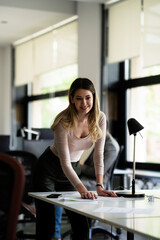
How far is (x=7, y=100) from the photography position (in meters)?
8.70

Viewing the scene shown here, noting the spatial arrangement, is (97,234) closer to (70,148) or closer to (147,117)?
(147,117)

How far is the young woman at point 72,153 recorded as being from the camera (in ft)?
8.75

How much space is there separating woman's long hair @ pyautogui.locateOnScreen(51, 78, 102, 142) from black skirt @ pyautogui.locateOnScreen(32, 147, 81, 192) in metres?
0.28

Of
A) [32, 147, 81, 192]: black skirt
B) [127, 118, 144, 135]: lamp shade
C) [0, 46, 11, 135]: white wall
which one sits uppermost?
[0, 46, 11, 135]: white wall

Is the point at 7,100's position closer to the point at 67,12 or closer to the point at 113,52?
the point at 67,12

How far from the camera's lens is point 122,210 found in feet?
7.24

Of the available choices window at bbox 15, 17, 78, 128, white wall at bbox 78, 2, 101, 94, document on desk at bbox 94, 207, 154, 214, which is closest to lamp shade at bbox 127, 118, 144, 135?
document on desk at bbox 94, 207, 154, 214

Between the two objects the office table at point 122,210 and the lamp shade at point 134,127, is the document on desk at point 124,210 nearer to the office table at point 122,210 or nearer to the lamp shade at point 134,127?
the office table at point 122,210

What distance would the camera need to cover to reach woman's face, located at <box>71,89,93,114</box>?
2713mm

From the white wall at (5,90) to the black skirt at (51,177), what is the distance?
572cm

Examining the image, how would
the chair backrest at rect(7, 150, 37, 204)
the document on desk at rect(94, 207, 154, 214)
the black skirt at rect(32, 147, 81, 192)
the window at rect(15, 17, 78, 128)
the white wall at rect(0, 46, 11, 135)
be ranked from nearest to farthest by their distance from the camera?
the document on desk at rect(94, 207, 154, 214) < the black skirt at rect(32, 147, 81, 192) < the chair backrest at rect(7, 150, 37, 204) < the window at rect(15, 17, 78, 128) < the white wall at rect(0, 46, 11, 135)

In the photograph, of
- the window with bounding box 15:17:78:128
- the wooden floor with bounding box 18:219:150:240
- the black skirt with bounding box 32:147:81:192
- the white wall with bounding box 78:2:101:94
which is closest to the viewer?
the black skirt with bounding box 32:147:81:192

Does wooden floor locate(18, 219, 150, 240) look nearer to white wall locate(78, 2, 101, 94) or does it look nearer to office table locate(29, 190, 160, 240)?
office table locate(29, 190, 160, 240)

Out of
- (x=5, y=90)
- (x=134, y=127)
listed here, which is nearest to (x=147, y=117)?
(x=134, y=127)
